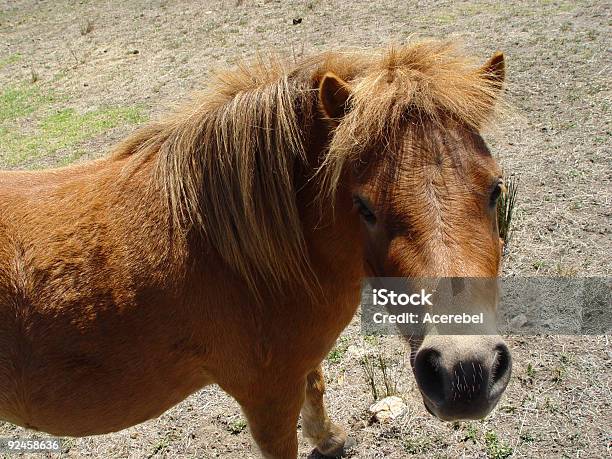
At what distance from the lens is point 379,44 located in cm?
893

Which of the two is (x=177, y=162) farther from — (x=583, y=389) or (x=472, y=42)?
(x=472, y=42)

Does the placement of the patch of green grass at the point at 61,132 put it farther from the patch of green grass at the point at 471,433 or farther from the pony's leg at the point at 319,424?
the patch of green grass at the point at 471,433

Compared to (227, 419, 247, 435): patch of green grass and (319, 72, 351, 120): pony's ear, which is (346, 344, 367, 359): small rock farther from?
(319, 72, 351, 120): pony's ear

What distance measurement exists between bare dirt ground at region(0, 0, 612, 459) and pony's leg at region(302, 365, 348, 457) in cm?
15

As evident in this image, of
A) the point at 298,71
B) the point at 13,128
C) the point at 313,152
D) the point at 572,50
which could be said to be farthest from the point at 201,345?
the point at 13,128

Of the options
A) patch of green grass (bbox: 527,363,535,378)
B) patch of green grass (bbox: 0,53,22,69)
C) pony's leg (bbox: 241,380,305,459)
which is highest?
patch of green grass (bbox: 0,53,22,69)

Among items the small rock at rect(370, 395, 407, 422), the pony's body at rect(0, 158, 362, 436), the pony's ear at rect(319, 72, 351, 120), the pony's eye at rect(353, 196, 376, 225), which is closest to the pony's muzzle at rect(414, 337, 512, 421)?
the pony's eye at rect(353, 196, 376, 225)

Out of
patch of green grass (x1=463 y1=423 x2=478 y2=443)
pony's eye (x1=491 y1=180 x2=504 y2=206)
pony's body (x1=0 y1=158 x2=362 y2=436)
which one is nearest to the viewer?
pony's eye (x1=491 y1=180 x2=504 y2=206)

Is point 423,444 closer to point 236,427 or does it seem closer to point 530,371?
point 530,371

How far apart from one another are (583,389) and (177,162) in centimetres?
301

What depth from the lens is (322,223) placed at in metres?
2.17

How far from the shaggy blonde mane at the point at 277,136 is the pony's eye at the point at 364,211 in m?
0.13

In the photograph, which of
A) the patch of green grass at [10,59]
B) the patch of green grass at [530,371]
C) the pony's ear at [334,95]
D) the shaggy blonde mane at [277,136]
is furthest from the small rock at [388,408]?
the patch of green grass at [10,59]

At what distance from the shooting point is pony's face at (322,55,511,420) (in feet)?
5.25
